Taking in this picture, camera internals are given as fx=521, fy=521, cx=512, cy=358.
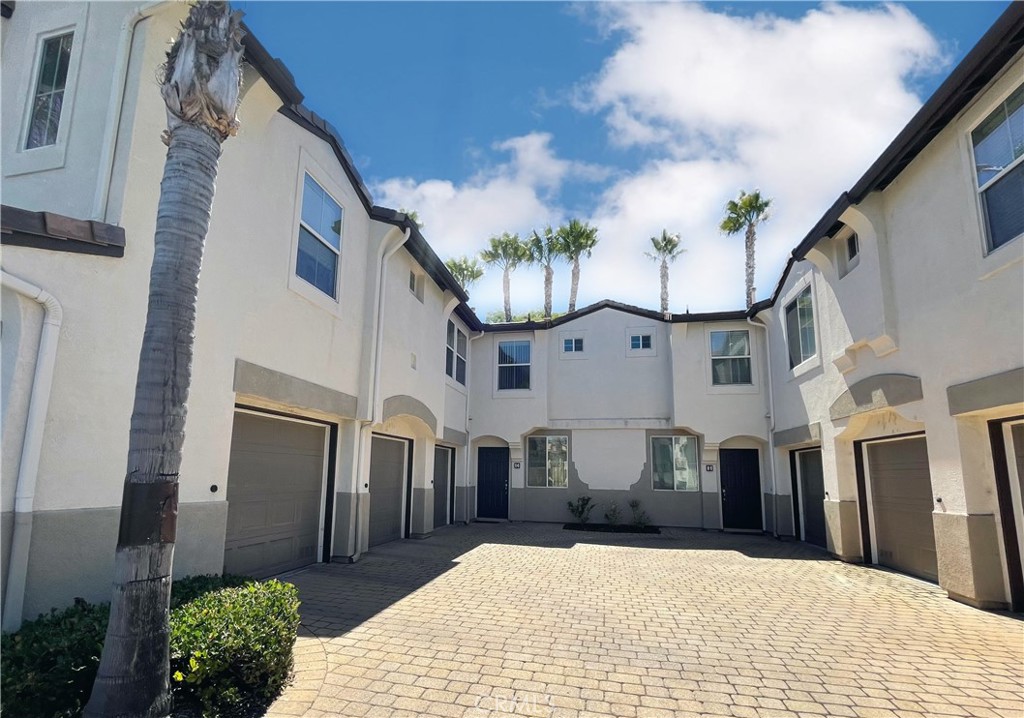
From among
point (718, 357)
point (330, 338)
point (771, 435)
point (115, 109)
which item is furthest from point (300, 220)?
point (771, 435)

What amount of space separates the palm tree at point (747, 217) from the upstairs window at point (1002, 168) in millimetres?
19153

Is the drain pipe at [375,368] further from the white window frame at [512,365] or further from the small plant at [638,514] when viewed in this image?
the small plant at [638,514]

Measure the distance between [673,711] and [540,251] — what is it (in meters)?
27.7

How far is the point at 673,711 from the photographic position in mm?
4137

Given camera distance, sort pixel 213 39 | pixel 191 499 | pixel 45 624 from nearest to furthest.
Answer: pixel 213 39, pixel 45 624, pixel 191 499

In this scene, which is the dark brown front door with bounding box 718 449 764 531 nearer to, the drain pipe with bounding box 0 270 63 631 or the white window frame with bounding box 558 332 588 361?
the white window frame with bounding box 558 332 588 361

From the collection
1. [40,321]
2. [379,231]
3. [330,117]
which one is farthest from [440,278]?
[40,321]

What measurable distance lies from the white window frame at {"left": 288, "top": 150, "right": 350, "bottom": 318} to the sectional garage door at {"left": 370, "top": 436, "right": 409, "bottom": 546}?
3.57 metres

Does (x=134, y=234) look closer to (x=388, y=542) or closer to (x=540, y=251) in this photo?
(x=388, y=542)

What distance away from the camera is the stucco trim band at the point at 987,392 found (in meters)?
6.11

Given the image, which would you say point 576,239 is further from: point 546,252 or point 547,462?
point 547,462

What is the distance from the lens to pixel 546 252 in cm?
3023

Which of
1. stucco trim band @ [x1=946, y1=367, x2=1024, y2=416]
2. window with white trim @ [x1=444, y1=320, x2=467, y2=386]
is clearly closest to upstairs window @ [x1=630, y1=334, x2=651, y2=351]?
window with white trim @ [x1=444, y1=320, x2=467, y2=386]

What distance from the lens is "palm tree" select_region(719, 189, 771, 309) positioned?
81.9 feet
